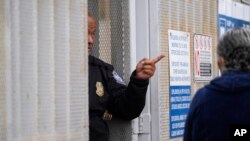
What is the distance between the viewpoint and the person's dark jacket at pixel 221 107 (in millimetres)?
2629

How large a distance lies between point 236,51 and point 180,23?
67.0 inches

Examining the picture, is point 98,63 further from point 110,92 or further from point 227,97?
point 227,97

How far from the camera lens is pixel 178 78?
14.1 ft

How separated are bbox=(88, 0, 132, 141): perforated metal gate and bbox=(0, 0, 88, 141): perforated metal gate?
27.8 inches

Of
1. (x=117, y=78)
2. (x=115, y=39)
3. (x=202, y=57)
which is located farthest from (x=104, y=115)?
(x=202, y=57)

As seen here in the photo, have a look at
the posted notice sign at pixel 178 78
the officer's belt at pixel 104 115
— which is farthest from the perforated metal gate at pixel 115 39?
the posted notice sign at pixel 178 78

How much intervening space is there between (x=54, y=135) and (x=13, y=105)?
1.09ft

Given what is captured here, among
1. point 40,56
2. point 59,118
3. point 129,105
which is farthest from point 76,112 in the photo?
point 129,105

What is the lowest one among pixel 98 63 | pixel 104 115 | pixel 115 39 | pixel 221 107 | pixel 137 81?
pixel 104 115

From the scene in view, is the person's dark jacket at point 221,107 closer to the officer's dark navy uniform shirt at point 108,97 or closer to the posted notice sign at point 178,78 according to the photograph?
the officer's dark navy uniform shirt at point 108,97

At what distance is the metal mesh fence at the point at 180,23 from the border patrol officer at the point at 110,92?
0.32m

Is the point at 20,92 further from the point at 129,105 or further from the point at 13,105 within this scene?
the point at 129,105

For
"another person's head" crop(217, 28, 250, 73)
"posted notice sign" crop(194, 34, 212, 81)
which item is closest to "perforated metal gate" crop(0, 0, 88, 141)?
"another person's head" crop(217, 28, 250, 73)

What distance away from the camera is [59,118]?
315cm
